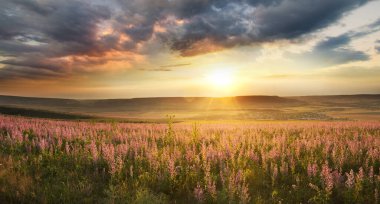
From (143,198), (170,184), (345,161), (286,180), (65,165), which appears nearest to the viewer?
(143,198)

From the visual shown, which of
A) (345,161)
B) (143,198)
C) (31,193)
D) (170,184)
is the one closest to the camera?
(143,198)

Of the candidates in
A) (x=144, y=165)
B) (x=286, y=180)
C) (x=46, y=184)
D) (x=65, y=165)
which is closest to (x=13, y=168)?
(x=65, y=165)

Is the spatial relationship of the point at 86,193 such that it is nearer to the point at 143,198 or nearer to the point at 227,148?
the point at 143,198

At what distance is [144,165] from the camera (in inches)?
342

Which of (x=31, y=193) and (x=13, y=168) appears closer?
(x=31, y=193)

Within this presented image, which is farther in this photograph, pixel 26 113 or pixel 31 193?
pixel 26 113

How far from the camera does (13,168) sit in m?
8.16

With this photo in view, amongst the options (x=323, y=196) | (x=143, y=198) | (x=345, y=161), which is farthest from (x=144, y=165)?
(x=345, y=161)

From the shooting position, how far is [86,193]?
6.43 m

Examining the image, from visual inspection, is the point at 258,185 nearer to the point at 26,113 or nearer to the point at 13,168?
the point at 13,168

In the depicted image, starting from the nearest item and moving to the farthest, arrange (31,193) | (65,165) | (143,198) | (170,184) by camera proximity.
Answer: (143,198) < (31,193) < (170,184) < (65,165)

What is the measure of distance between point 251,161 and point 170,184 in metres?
3.04

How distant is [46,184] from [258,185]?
4657 millimetres

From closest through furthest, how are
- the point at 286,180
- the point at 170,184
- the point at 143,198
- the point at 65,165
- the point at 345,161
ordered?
1. the point at 143,198
2. the point at 170,184
3. the point at 286,180
4. the point at 65,165
5. the point at 345,161
